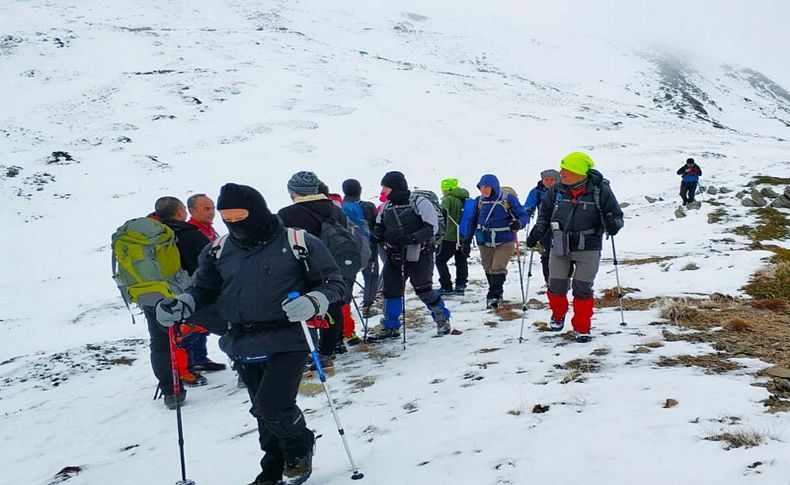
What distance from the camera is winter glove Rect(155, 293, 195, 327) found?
4453 mm

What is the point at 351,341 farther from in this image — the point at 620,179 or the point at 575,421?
the point at 620,179

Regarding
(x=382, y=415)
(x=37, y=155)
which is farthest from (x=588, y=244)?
(x=37, y=155)

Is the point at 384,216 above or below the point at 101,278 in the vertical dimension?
above

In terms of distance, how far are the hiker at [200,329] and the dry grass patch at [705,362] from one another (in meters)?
5.68

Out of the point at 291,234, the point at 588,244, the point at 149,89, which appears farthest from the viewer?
the point at 149,89

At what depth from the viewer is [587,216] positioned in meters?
7.14

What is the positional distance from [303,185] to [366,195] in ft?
85.8

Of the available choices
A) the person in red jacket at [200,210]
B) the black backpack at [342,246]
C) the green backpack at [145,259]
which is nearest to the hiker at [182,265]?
the green backpack at [145,259]

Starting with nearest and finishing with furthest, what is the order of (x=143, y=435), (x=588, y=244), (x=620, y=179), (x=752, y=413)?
(x=752, y=413) < (x=143, y=435) < (x=588, y=244) < (x=620, y=179)

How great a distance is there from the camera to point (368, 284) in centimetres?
1000

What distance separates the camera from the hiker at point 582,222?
23.2 feet

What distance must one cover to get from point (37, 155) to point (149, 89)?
20299 mm

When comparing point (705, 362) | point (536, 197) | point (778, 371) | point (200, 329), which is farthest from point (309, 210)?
point (536, 197)

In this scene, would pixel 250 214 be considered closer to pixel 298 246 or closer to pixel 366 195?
pixel 298 246
